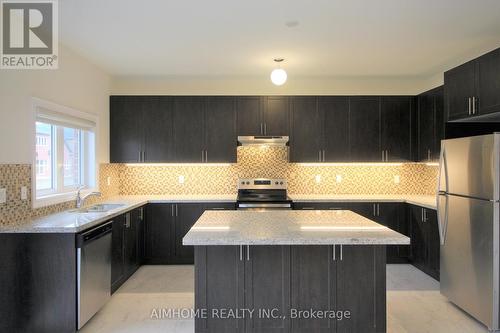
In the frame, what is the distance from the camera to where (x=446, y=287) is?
332 centimetres

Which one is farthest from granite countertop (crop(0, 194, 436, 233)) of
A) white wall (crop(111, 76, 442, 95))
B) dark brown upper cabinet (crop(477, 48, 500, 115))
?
white wall (crop(111, 76, 442, 95))

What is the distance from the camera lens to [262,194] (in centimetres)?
484

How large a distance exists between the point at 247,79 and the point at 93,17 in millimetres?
2462

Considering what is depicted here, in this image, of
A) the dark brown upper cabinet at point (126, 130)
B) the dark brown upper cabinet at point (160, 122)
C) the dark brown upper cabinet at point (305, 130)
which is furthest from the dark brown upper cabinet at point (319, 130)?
the dark brown upper cabinet at point (126, 130)

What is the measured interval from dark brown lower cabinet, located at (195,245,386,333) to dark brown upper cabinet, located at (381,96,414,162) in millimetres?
2715

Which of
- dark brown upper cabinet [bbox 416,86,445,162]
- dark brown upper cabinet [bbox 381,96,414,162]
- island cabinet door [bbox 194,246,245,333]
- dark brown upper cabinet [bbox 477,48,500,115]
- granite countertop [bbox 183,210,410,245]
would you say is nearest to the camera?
granite countertop [bbox 183,210,410,245]

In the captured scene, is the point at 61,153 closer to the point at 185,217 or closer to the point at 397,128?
the point at 185,217

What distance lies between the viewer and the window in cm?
329

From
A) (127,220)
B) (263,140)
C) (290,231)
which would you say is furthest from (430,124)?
(127,220)

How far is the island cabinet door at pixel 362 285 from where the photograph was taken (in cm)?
240

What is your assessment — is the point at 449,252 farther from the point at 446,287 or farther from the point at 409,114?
the point at 409,114

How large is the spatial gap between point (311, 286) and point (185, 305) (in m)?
1.47

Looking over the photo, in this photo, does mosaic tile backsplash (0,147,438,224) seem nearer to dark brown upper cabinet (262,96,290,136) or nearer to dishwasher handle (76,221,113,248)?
dark brown upper cabinet (262,96,290,136)

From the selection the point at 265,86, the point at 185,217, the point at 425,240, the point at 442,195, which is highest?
the point at 265,86
